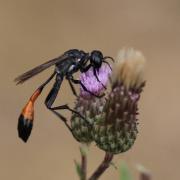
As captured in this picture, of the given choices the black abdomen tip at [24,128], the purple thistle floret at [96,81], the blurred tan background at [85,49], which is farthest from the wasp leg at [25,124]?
the blurred tan background at [85,49]

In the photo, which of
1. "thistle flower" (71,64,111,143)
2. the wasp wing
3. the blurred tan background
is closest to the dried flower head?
"thistle flower" (71,64,111,143)

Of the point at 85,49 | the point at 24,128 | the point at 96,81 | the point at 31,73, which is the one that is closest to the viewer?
the point at 24,128

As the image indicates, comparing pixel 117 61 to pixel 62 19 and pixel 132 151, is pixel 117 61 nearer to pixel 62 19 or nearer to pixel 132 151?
pixel 132 151

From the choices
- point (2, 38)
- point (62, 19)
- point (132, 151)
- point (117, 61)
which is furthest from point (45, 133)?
point (117, 61)

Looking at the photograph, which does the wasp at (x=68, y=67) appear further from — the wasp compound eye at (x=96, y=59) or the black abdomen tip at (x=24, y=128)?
the black abdomen tip at (x=24, y=128)

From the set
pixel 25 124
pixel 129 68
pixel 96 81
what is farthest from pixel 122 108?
pixel 25 124

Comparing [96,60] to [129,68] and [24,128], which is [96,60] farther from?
[24,128]
